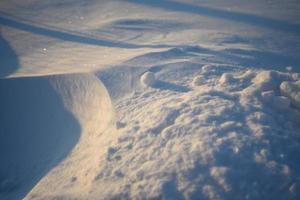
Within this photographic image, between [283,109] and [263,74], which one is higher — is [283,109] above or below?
below

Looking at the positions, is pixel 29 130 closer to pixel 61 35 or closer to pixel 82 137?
pixel 82 137

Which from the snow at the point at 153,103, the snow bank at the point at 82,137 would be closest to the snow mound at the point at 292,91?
the snow at the point at 153,103

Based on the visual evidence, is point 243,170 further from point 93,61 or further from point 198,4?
point 198,4

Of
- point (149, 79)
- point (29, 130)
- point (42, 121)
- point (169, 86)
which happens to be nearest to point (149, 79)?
point (149, 79)

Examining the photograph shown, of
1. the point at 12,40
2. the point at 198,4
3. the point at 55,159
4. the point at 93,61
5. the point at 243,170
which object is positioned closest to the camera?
the point at 243,170

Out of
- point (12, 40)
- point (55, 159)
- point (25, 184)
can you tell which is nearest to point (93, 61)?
point (55, 159)

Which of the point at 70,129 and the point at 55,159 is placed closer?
the point at 55,159
